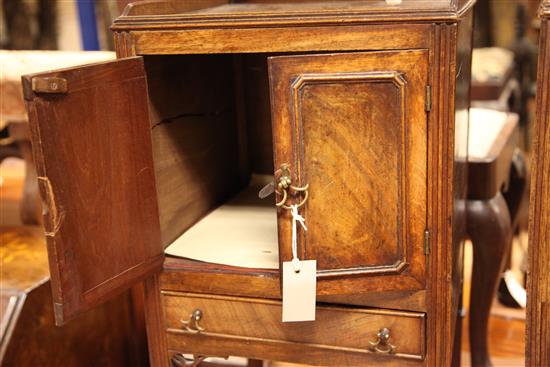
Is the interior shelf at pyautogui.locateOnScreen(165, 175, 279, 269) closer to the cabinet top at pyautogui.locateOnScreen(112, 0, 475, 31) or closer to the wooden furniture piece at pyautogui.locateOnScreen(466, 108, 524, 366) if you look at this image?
the cabinet top at pyautogui.locateOnScreen(112, 0, 475, 31)

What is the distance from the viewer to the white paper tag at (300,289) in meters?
1.11

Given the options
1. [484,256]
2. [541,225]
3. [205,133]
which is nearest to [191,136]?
[205,133]

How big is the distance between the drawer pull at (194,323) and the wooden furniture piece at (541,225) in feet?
1.68

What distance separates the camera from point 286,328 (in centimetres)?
124

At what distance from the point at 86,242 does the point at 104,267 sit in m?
0.06

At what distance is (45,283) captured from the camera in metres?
1.57

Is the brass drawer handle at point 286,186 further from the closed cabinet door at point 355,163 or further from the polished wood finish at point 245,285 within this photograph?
the polished wood finish at point 245,285

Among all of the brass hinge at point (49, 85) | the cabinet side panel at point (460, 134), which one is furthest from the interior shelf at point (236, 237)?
the brass hinge at point (49, 85)

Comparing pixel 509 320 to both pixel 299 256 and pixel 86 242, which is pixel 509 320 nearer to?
pixel 299 256

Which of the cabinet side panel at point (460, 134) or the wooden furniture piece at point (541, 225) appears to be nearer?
the wooden furniture piece at point (541, 225)

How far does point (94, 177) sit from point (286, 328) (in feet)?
1.30

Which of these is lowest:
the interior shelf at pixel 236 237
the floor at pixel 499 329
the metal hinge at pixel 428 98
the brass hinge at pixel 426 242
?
the floor at pixel 499 329

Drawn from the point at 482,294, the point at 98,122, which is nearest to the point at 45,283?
the point at 98,122

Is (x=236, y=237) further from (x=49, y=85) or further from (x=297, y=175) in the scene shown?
Result: (x=49, y=85)
